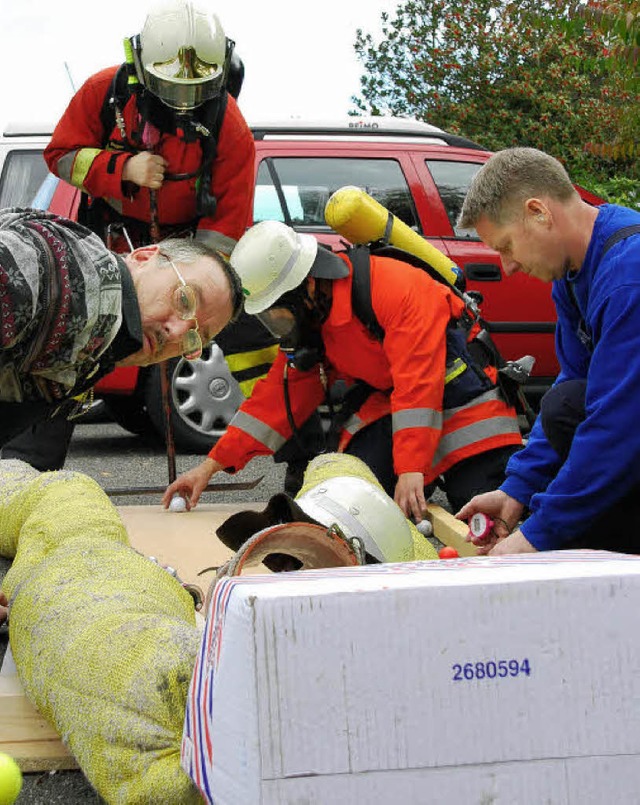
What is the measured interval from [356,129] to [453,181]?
2.46 ft

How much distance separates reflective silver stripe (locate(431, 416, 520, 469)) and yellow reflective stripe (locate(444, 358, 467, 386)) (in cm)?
19

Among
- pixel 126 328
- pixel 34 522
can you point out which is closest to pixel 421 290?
pixel 34 522

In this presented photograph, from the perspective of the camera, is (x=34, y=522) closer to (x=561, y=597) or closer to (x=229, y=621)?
(x=229, y=621)

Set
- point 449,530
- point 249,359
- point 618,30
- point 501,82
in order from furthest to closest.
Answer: point 501,82
point 618,30
point 249,359
point 449,530

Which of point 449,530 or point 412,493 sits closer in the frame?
point 412,493

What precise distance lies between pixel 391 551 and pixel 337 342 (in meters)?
1.36

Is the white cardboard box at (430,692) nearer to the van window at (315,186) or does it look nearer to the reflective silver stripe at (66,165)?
the reflective silver stripe at (66,165)

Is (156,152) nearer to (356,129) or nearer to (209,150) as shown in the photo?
(209,150)

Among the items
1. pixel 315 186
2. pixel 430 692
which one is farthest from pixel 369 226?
pixel 430 692

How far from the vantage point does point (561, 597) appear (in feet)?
5.22

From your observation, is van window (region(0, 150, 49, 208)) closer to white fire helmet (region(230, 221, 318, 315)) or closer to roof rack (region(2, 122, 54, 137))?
roof rack (region(2, 122, 54, 137))

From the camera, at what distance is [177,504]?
437cm

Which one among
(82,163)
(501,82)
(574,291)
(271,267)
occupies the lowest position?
(501,82)

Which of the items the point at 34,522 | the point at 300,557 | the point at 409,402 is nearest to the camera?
the point at 300,557
